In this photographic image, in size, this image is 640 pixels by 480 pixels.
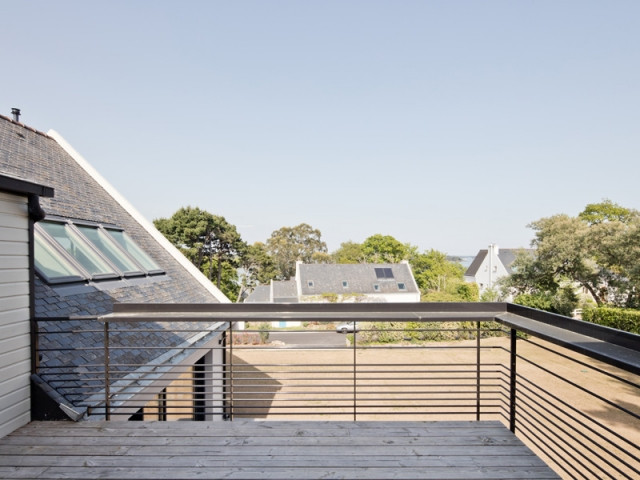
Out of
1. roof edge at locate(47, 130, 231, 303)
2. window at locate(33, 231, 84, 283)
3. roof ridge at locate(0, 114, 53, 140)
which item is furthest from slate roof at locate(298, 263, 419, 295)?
window at locate(33, 231, 84, 283)

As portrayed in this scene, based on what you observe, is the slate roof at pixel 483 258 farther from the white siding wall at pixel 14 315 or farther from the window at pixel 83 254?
the white siding wall at pixel 14 315

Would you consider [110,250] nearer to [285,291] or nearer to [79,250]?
[79,250]

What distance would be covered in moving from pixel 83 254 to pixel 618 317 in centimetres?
1912

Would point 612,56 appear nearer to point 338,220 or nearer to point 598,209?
point 598,209

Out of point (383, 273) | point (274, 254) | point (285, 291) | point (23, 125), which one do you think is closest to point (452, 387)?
point (23, 125)

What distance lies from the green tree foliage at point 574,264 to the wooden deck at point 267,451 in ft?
61.6

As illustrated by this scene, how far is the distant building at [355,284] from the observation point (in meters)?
26.1

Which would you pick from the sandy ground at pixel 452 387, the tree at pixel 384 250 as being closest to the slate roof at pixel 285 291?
the tree at pixel 384 250

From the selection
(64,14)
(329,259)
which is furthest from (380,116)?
(329,259)

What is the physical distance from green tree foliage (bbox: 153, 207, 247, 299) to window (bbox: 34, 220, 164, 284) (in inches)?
954

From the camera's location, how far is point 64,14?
24.3 ft

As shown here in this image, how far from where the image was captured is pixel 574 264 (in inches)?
725

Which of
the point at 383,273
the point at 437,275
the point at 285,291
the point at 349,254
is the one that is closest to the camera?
the point at 383,273

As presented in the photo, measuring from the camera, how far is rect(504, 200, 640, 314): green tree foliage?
55.5ft
